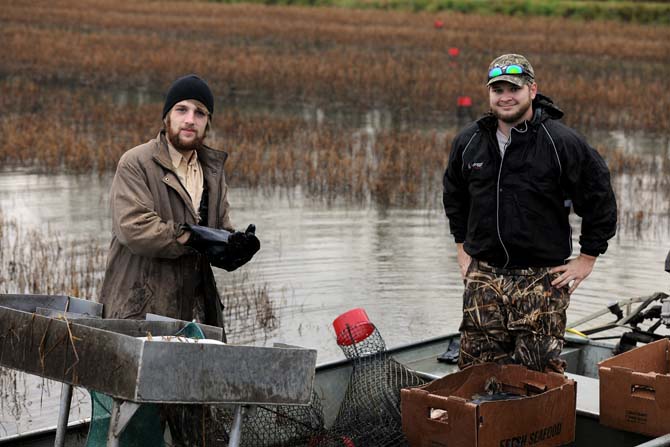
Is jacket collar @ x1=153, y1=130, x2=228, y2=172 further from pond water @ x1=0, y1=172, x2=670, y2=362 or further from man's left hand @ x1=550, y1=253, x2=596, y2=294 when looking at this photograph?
pond water @ x1=0, y1=172, x2=670, y2=362

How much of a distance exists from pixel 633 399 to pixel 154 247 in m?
2.46

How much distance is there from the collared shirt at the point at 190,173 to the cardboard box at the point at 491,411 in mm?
1346

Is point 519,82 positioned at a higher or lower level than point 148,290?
higher

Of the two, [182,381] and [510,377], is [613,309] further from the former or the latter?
[182,381]

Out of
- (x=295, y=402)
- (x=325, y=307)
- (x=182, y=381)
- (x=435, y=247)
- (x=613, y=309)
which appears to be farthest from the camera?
(x=435, y=247)

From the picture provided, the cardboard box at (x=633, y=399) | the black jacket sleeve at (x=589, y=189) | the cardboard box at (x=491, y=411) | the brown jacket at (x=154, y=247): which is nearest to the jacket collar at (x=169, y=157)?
the brown jacket at (x=154, y=247)

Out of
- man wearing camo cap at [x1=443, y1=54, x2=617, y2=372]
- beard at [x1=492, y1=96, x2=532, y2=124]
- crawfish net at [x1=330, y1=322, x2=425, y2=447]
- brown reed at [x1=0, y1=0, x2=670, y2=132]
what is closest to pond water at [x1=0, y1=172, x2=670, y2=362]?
crawfish net at [x1=330, y1=322, x2=425, y2=447]

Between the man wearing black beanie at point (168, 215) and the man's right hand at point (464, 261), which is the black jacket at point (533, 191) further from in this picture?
the man wearing black beanie at point (168, 215)

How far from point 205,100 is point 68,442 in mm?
1716

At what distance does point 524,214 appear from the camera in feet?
18.4

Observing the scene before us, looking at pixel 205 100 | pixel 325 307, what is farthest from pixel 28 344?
pixel 325 307

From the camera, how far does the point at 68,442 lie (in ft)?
18.2

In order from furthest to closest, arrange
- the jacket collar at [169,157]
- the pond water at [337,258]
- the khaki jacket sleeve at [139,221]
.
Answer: the pond water at [337,258] → the jacket collar at [169,157] → the khaki jacket sleeve at [139,221]

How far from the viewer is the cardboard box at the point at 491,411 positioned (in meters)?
5.24
